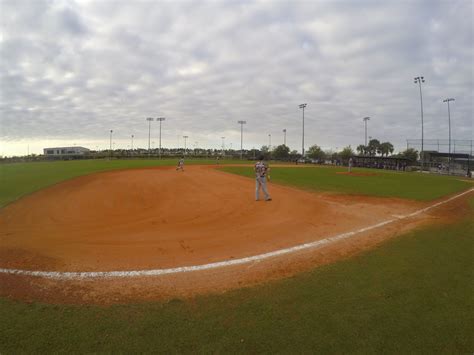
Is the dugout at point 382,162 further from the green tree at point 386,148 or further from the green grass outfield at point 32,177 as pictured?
the green tree at point 386,148

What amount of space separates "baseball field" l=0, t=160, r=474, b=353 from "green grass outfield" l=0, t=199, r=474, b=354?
1 centimetres

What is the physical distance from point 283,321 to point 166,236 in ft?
13.7

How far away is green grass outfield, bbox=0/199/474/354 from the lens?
2652mm

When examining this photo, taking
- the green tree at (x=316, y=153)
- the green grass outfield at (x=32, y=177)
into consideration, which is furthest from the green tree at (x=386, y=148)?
the green grass outfield at (x=32, y=177)

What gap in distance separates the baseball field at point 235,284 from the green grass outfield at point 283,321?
0.05 ft

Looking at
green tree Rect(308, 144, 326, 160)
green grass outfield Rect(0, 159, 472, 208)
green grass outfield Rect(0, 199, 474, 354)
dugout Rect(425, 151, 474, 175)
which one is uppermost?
green tree Rect(308, 144, 326, 160)

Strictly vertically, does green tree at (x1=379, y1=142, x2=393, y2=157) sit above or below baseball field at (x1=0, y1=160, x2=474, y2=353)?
above

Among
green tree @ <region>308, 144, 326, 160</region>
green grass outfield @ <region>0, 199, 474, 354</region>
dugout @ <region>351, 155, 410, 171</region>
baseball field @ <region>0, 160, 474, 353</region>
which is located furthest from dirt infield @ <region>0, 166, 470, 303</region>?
green tree @ <region>308, 144, 326, 160</region>

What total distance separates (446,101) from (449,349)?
236ft

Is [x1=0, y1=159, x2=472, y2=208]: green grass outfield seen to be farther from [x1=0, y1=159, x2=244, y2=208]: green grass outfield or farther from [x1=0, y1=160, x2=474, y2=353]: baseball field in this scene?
[x1=0, y1=160, x2=474, y2=353]: baseball field

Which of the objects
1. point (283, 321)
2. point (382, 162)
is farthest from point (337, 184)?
point (382, 162)

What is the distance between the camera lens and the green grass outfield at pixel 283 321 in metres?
2.65

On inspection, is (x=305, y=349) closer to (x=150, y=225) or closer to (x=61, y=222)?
(x=150, y=225)

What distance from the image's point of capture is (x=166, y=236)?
21.4 feet
